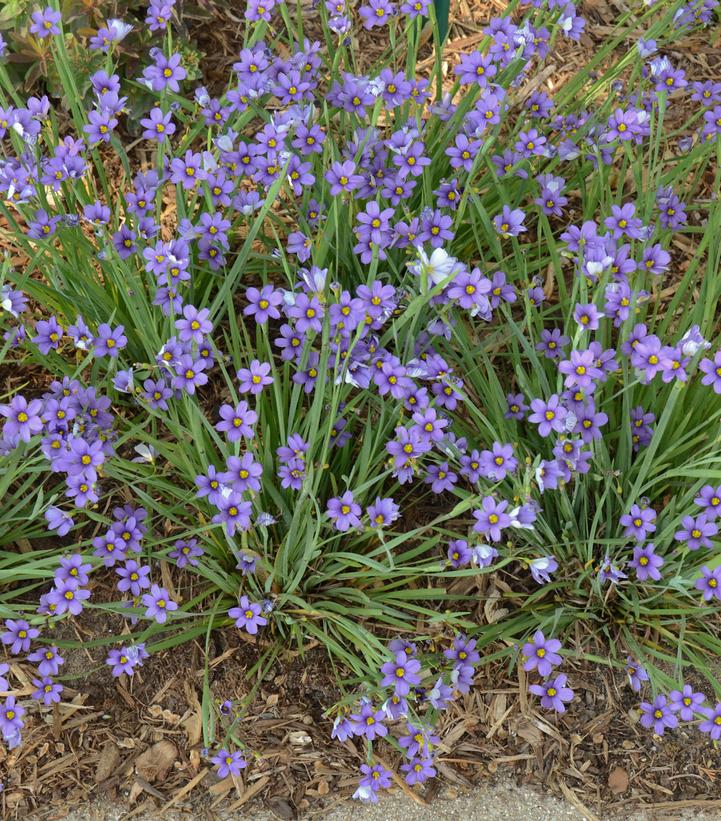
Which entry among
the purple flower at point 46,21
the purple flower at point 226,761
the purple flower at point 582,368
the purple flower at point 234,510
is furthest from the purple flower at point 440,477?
the purple flower at point 46,21

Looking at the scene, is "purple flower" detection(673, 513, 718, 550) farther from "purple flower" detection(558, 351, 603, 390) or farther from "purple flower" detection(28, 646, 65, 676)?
"purple flower" detection(28, 646, 65, 676)

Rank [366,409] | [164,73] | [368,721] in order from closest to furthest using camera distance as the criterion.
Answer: [368,721] < [164,73] < [366,409]

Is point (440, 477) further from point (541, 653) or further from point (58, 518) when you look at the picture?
point (58, 518)

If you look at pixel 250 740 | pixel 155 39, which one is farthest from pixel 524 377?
pixel 155 39

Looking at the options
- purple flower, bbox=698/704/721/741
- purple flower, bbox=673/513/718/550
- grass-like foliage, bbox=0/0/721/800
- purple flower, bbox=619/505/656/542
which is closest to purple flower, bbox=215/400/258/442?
grass-like foliage, bbox=0/0/721/800

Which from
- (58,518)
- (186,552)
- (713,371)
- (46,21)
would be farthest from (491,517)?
(46,21)

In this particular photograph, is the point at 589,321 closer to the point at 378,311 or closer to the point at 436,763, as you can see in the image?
the point at 378,311
